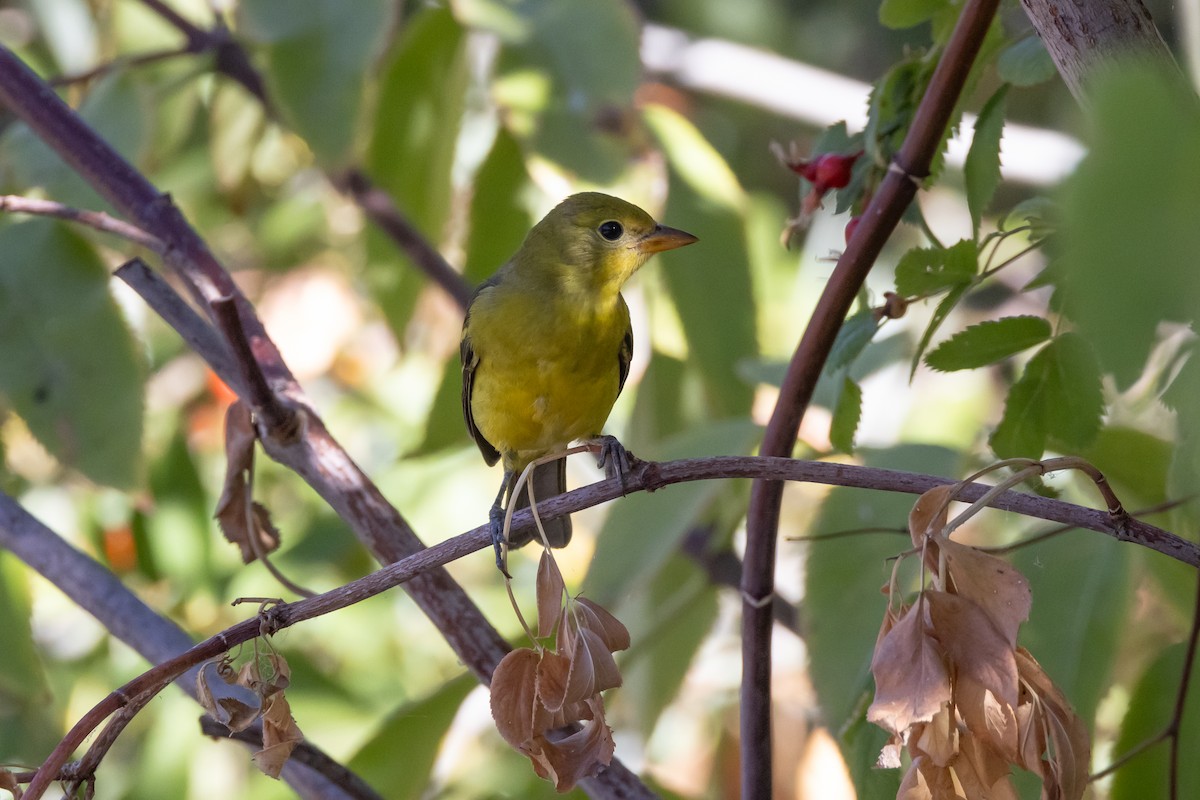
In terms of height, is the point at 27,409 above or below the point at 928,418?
below

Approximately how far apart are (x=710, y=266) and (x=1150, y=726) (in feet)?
3.65

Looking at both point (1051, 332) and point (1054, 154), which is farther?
point (1054, 154)

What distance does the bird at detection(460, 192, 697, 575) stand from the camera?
7.43 feet

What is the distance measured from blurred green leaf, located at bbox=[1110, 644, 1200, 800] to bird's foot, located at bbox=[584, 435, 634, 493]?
2.05 ft

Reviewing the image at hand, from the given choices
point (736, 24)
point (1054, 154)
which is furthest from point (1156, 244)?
point (736, 24)

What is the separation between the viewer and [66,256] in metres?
1.83

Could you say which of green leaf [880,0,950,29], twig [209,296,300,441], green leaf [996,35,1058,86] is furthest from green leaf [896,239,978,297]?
twig [209,296,300,441]

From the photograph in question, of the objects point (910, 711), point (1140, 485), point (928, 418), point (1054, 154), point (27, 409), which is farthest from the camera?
point (928, 418)

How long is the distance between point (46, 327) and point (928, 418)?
1998 mm

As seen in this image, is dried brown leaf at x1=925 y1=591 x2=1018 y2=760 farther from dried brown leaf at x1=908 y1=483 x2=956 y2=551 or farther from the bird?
the bird

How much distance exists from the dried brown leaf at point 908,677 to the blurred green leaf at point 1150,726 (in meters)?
0.60

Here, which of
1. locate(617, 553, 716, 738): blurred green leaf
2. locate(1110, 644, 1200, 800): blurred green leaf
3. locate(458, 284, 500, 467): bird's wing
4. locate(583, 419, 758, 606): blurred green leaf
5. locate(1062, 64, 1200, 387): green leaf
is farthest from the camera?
locate(458, 284, 500, 467): bird's wing

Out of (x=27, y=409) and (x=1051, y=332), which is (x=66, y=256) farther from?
(x=1051, y=332)

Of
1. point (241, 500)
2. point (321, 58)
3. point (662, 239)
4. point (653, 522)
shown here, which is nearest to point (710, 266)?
point (662, 239)
